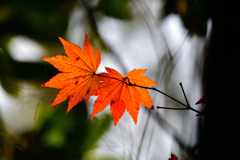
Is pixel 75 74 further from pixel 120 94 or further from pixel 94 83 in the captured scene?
pixel 120 94

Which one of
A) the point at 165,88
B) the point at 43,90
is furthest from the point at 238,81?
the point at 43,90

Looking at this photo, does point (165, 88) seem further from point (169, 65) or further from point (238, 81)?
point (238, 81)

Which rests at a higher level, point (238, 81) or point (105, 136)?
point (238, 81)

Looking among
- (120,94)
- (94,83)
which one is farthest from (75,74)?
(120,94)
